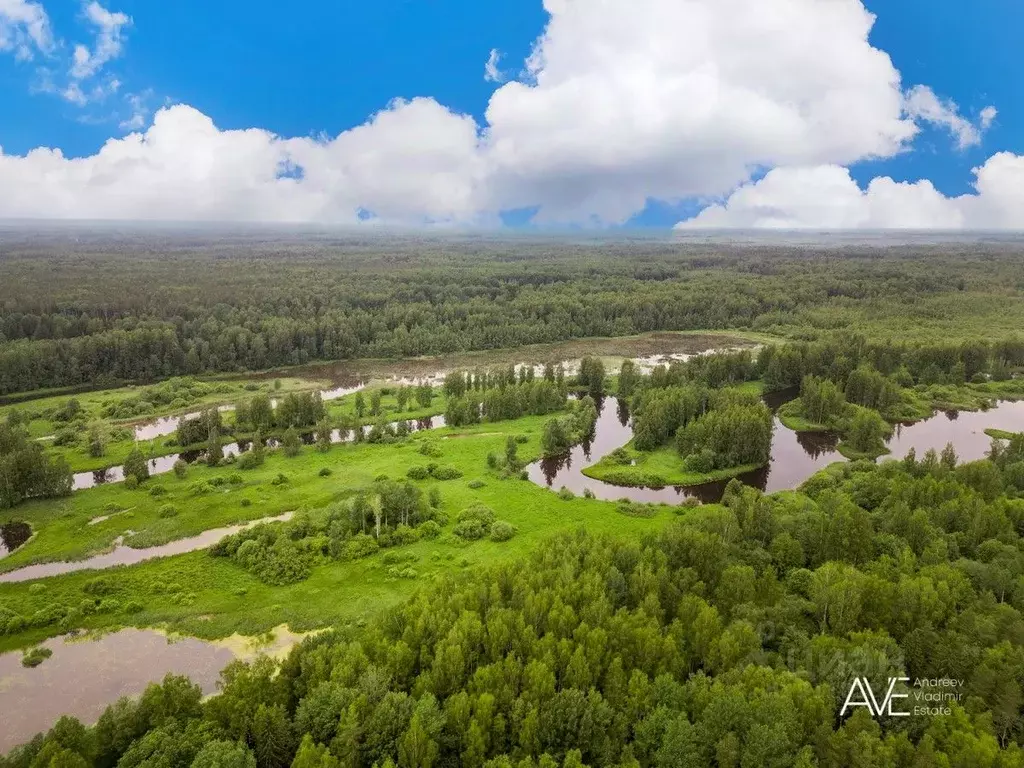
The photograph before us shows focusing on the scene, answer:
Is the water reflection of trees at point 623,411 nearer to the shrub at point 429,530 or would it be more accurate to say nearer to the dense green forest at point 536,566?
the dense green forest at point 536,566

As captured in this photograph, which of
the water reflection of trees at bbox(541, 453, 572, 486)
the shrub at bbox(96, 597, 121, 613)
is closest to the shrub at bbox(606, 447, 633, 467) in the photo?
the water reflection of trees at bbox(541, 453, 572, 486)

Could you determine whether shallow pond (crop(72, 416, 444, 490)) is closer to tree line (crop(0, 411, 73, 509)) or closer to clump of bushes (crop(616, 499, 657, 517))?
tree line (crop(0, 411, 73, 509))

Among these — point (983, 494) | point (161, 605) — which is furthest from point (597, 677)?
point (983, 494)

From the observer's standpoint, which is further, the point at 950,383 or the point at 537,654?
the point at 950,383

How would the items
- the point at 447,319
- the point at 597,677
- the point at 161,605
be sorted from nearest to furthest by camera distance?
1. the point at 597,677
2. the point at 161,605
3. the point at 447,319

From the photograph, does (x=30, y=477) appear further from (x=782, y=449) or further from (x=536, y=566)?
(x=782, y=449)

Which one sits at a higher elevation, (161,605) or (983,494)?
(983,494)

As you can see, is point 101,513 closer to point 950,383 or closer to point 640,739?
point 640,739
